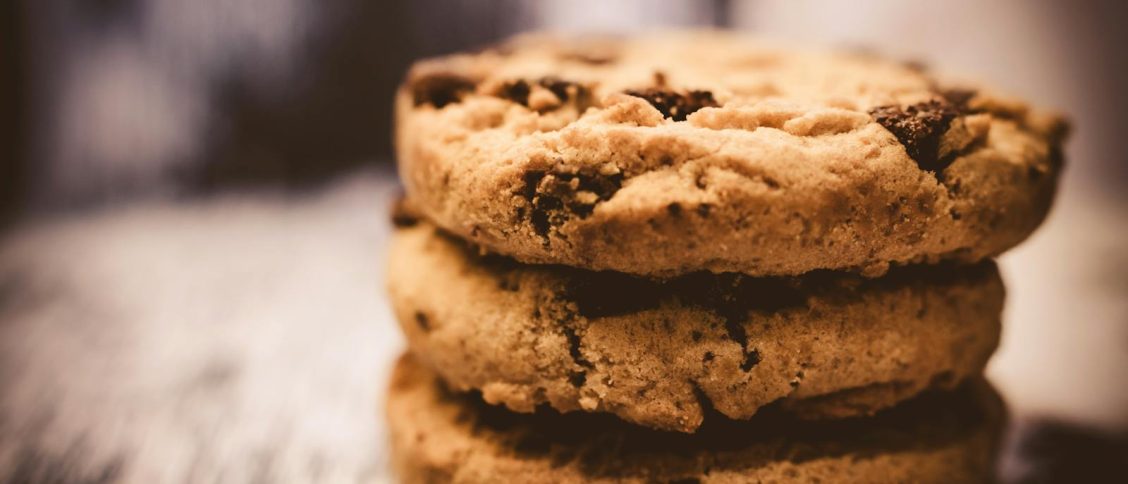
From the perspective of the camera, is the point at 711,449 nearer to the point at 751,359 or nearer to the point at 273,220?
the point at 751,359

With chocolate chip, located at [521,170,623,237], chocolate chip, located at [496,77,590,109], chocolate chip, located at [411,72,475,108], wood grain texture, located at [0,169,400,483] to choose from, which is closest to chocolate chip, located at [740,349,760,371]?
chocolate chip, located at [521,170,623,237]

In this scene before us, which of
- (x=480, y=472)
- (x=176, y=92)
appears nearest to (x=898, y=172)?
(x=480, y=472)

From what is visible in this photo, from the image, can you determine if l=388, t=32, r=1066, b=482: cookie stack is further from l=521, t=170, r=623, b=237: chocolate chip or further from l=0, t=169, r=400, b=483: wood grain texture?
l=0, t=169, r=400, b=483: wood grain texture

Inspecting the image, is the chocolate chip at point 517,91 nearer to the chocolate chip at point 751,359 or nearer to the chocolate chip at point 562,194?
the chocolate chip at point 562,194

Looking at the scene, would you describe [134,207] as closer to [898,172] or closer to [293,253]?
[293,253]

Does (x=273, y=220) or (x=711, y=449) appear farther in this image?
(x=273, y=220)

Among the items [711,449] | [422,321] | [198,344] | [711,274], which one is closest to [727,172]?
[711,274]
